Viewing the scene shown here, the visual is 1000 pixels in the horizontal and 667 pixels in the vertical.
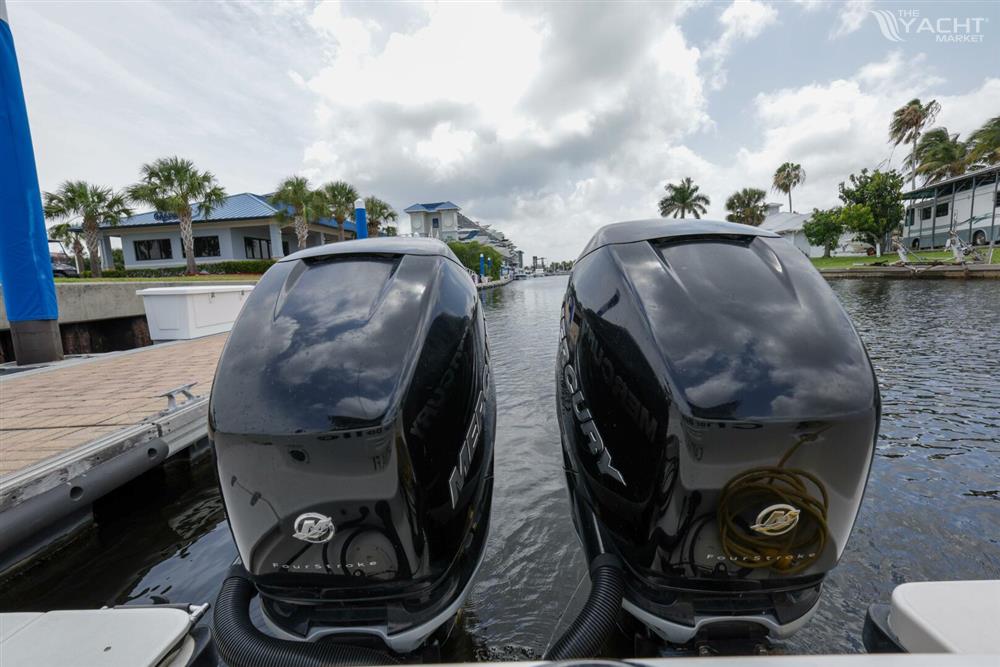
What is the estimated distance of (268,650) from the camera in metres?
1.20

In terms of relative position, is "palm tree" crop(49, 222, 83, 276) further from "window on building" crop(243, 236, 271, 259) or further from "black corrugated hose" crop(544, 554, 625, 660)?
"black corrugated hose" crop(544, 554, 625, 660)

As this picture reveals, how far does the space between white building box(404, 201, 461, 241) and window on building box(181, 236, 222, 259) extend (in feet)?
129

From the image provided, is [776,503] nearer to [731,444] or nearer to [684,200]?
[731,444]

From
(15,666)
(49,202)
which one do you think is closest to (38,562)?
(15,666)

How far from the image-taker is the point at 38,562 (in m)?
2.50

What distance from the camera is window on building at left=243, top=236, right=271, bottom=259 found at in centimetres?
2684

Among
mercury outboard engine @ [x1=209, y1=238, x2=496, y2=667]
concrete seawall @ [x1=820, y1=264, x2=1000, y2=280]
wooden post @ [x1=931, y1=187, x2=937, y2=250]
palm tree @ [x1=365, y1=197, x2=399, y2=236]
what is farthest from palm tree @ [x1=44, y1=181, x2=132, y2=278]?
wooden post @ [x1=931, y1=187, x2=937, y2=250]

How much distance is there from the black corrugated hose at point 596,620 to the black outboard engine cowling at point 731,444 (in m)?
0.07

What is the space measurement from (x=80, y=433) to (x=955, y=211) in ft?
140

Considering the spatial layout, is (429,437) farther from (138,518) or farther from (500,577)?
(138,518)

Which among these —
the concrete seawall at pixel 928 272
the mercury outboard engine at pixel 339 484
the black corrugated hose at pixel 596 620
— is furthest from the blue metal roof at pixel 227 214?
the concrete seawall at pixel 928 272

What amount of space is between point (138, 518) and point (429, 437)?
2839mm

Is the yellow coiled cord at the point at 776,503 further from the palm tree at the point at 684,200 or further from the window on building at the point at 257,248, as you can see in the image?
the palm tree at the point at 684,200

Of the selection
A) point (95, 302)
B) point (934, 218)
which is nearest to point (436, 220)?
point (934, 218)
